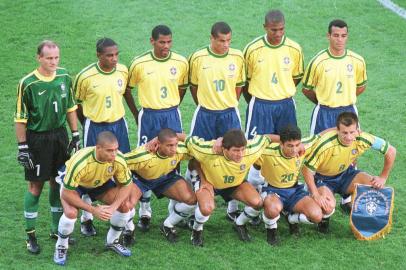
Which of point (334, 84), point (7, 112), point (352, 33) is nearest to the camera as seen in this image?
point (334, 84)

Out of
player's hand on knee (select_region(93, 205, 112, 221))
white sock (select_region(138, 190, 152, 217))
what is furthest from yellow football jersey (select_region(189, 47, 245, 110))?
player's hand on knee (select_region(93, 205, 112, 221))

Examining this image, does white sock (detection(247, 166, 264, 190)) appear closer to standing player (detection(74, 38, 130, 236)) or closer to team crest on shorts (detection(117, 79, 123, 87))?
standing player (detection(74, 38, 130, 236))

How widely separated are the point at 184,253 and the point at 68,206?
45.0 inches

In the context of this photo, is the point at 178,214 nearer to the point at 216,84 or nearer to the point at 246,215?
the point at 246,215

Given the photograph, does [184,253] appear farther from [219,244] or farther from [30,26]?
[30,26]

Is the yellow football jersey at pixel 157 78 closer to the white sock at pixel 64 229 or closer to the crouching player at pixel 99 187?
the crouching player at pixel 99 187

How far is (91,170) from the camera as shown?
7586mm

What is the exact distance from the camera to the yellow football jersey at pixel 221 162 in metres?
8.05

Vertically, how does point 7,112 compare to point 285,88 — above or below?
below

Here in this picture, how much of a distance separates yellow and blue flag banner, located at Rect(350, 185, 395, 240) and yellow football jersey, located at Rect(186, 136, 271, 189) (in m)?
1.03

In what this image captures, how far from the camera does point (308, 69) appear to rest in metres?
8.84

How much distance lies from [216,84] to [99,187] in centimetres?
159

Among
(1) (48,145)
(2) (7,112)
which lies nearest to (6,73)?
(2) (7,112)

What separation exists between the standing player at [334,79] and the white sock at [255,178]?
2.42 ft
